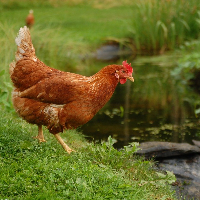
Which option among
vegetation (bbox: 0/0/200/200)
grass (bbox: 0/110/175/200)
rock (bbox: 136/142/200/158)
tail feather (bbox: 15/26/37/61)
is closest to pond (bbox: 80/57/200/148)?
vegetation (bbox: 0/0/200/200)

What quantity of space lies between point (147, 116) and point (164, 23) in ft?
21.5

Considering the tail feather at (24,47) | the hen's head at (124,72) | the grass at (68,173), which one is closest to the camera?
the grass at (68,173)

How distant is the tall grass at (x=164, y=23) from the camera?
1337 centimetres

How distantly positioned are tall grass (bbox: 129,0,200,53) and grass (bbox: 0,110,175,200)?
904 centimetres

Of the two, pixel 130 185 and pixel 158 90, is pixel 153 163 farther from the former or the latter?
pixel 158 90

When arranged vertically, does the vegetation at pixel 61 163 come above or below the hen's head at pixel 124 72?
below

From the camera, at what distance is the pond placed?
22.6 ft

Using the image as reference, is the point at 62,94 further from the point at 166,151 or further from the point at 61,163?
the point at 166,151

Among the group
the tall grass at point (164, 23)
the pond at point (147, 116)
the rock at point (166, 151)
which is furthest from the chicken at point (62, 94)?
the tall grass at point (164, 23)

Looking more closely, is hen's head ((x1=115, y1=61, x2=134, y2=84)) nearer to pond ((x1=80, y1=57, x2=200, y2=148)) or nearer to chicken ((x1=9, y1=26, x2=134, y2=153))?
chicken ((x1=9, y1=26, x2=134, y2=153))

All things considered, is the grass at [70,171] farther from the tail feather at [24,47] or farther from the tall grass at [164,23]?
the tall grass at [164,23]

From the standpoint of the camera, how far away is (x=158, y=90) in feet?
33.2

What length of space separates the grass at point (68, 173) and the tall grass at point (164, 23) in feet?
29.7

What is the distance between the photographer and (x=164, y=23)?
13750 millimetres
